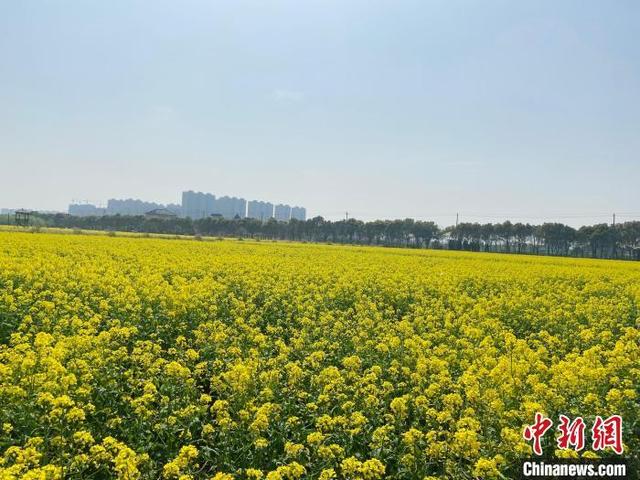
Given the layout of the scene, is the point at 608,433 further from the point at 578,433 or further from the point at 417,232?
the point at 417,232

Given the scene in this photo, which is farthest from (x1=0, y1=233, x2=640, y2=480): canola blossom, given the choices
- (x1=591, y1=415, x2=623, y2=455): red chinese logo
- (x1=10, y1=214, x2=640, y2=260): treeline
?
(x1=10, y1=214, x2=640, y2=260): treeline

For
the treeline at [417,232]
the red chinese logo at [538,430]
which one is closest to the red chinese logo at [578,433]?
the red chinese logo at [538,430]

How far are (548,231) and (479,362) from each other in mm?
100962

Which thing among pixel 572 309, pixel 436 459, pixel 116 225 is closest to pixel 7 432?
pixel 436 459

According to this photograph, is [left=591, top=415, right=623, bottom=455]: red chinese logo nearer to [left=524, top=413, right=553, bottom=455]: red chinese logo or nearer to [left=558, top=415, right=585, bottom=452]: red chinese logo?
[left=558, top=415, right=585, bottom=452]: red chinese logo

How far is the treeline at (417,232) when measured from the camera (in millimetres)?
89812

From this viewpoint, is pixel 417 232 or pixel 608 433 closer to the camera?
pixel 608 433

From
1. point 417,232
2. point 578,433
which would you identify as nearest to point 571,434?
point 578,433

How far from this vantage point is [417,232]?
111 m

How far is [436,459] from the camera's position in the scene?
472 cm

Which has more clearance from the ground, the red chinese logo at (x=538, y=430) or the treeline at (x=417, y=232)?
the treeline at (x=417, y=232)

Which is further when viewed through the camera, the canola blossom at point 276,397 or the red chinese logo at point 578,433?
the red chinese logo at point 578,433

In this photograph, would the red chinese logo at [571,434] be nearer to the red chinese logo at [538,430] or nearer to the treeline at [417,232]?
the red chinese logo at [538,430]

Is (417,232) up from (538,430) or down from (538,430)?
up
